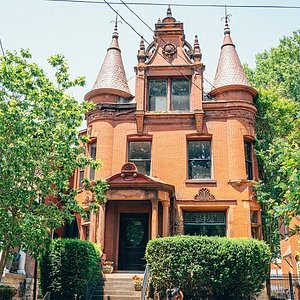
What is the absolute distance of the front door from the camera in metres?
17.9

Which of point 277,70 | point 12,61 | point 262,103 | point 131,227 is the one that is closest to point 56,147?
point 12,61

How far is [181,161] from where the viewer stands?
18906mm

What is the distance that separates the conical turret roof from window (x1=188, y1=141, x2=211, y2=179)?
4.44m

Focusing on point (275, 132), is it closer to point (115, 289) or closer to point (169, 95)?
point (169, 95)

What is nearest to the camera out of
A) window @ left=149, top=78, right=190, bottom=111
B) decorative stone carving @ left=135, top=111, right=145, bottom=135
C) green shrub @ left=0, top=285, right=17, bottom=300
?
green shrub @ left=0, top=285, right=17, bottom=300

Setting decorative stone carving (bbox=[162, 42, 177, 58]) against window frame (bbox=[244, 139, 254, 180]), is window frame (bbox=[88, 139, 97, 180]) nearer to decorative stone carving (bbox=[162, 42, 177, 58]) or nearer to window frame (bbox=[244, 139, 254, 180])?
decorative stone carving (bbox=[162, 42, 177, 58])

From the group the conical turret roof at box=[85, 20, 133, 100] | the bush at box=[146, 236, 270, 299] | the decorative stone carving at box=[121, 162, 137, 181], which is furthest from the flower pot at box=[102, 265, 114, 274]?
the conical turret roof at box=[85, 20, 133, 100]

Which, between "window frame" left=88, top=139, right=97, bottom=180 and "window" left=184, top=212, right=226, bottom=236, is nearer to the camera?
"window" left=184, top=212, right=226, bottom=236

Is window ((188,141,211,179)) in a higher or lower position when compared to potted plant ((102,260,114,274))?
higher

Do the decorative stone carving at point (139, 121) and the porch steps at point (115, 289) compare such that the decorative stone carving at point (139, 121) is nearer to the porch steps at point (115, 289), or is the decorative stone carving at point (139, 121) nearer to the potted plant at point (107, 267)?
the potted plant at point (107, 267)

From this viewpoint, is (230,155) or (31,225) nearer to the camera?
(31,225)

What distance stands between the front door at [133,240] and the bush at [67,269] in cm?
377

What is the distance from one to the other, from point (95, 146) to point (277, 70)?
1489 centimetres

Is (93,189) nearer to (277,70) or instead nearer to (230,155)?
(230,155)
